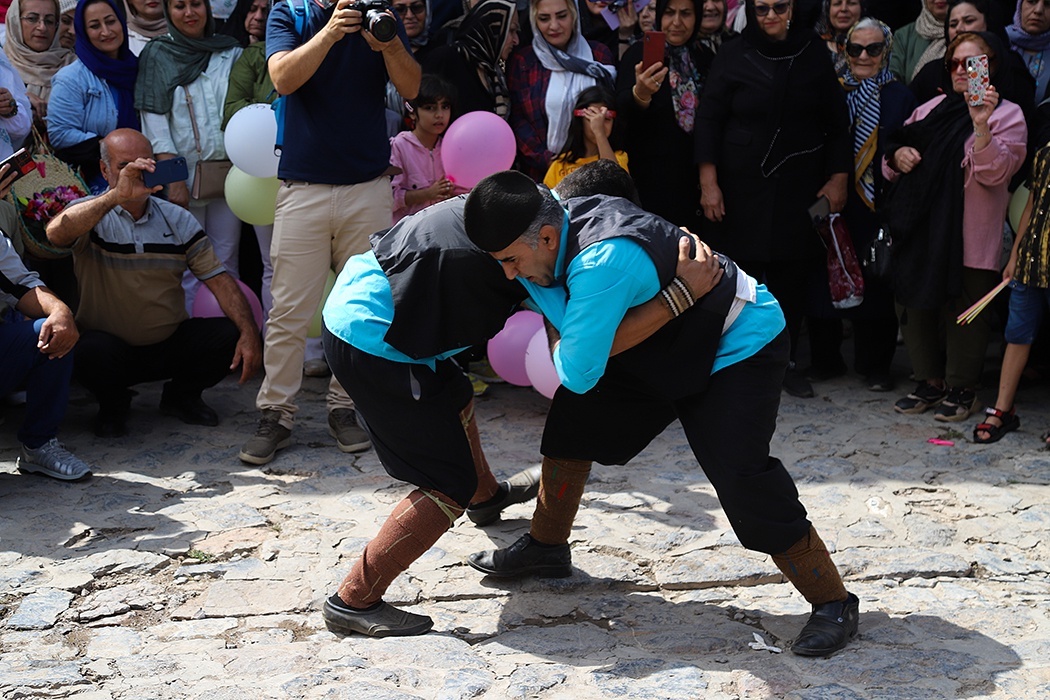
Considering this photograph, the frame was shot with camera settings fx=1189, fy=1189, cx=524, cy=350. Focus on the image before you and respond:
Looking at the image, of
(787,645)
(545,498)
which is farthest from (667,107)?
(787,645)

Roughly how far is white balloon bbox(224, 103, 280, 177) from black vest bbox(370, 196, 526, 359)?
2.27m

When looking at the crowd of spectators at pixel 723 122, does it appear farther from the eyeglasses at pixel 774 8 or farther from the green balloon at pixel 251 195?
the green balloon at pixel 251 195

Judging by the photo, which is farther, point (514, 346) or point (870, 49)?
point (870, 49)

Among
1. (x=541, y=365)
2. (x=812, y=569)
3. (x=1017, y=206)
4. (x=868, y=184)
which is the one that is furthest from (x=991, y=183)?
(x=812, y=569)

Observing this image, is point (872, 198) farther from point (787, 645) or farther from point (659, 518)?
point (787, 645)

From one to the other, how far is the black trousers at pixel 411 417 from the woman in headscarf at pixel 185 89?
2.84m

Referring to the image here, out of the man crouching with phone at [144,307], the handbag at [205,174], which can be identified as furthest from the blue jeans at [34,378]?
the handbag at [205,174]

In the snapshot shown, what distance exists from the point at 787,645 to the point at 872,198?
3.26 meters

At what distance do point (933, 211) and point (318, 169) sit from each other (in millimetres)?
2978

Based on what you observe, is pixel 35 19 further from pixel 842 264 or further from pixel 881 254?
pixel 881 254

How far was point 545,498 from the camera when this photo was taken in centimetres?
401

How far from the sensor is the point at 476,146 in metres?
5.67

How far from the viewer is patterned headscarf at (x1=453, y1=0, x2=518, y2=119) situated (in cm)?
622

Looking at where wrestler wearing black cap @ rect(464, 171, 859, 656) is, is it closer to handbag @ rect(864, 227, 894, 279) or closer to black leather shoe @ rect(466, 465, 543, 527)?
black leather shoe @ rect(466, 465, 543, 527)
